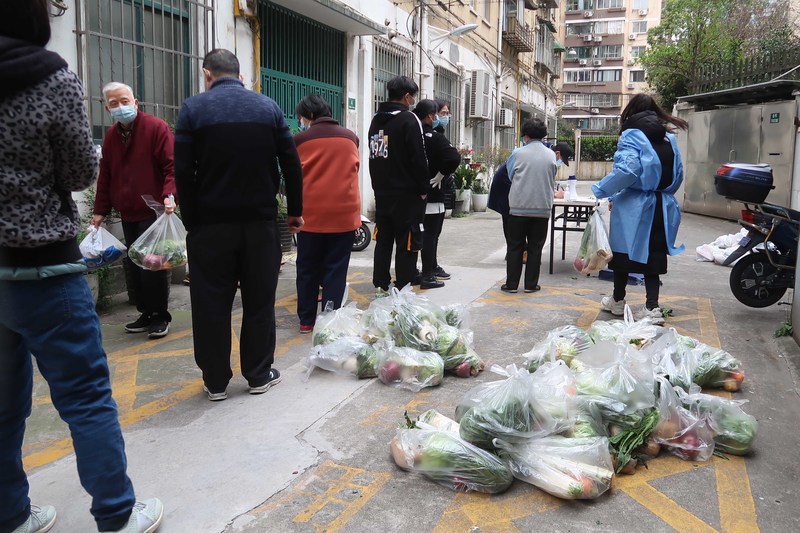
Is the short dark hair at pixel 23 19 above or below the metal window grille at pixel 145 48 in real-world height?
below

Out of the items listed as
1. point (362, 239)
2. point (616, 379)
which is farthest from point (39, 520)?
point (362, 239)

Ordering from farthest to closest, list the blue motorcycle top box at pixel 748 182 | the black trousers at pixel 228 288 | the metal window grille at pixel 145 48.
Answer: the metal window grille at pixel 145 48 → the blue motorcycle top box at pixel 748 182 → the black trousers at pixel 228 288

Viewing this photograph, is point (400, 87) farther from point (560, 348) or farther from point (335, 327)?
point (560, 348)

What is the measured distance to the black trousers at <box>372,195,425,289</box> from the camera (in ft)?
19.7

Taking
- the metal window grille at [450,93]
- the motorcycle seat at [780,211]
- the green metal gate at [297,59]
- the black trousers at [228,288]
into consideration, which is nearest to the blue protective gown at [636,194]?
the motorcycle seat at [780,211]

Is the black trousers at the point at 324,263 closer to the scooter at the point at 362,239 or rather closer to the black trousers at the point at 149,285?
the black trousers at the point at 149,285

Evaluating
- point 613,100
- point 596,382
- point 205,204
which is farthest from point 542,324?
point 613,100

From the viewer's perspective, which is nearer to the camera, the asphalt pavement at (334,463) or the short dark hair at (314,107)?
the asphalt pavement at (334,463)

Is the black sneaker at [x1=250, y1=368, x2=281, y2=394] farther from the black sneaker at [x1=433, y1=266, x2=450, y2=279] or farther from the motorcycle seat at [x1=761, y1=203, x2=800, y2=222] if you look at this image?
the motorcycle seat at [x1=761, y1=203, x2=800, y2=222]

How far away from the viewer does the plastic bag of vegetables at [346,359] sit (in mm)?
4223

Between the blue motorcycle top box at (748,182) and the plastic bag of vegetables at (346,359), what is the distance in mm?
4040

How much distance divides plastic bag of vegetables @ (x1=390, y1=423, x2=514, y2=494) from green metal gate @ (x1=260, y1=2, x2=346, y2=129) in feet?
24.2

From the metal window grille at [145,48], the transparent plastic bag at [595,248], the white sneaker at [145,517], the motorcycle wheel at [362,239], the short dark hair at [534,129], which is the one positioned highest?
the metal window grille at [145,48]

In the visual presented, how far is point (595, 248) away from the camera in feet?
19.1
